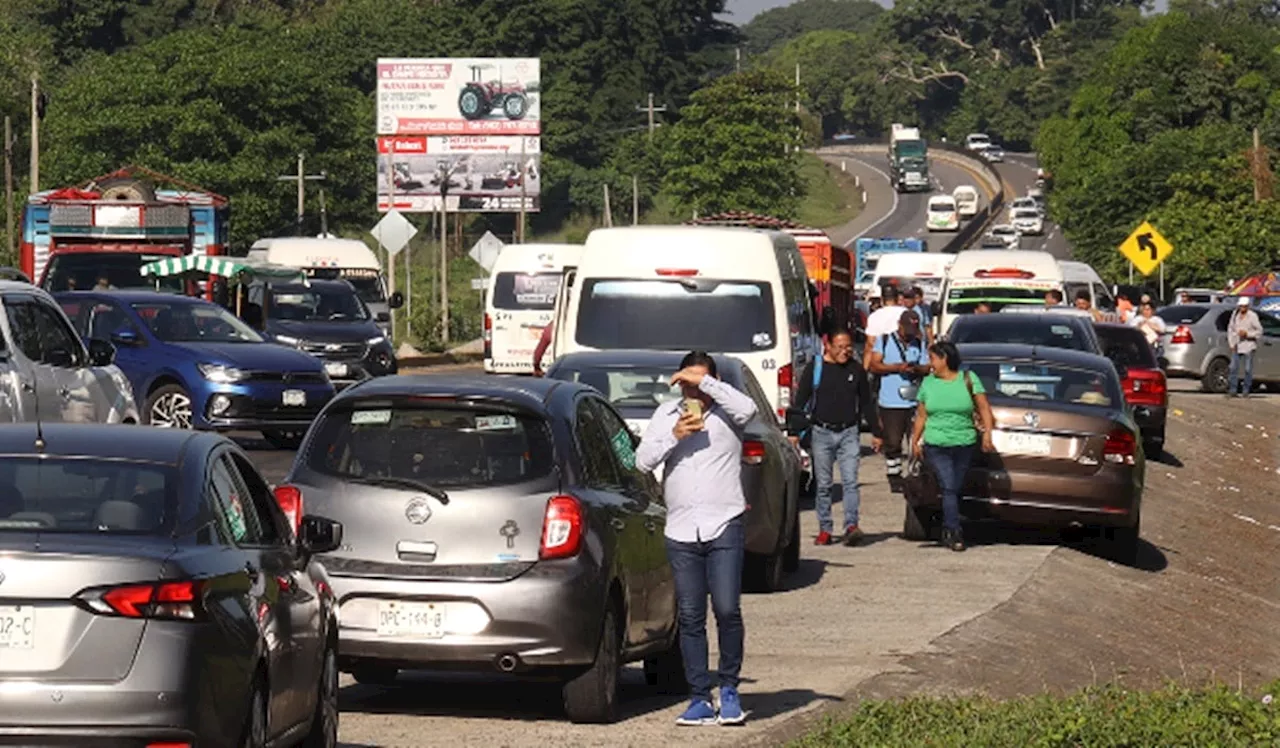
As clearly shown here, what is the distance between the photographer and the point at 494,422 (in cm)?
1177

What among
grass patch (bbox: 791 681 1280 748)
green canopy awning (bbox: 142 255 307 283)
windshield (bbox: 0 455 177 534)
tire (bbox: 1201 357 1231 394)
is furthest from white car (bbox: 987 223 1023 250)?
windshield (bbox: 0 455 177 534)

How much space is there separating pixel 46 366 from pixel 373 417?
6.60 meters

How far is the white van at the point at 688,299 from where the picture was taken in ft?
72.5

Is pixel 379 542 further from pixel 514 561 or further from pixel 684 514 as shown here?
pixel 684 514

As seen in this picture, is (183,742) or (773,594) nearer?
(183,742)

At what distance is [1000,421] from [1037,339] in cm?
670

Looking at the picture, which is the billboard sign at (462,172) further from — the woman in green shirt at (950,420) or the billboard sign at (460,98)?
the woman in green shirt at (950,420)

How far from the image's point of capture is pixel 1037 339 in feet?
86.4

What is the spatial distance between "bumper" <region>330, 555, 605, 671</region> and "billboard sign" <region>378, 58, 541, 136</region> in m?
72.0

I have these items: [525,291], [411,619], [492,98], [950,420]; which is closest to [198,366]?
[950,420]

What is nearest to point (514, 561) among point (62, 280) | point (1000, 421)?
point (1000, 421)

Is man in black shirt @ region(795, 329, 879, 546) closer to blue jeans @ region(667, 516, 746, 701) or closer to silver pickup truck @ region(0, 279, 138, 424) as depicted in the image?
silver pickup truck @ region(0, 279, 138, 424)

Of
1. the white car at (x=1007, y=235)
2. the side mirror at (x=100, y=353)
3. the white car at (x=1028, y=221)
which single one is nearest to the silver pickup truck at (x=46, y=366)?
the side mirror at (x=100, y=353)

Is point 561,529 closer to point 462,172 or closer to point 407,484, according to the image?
point 407,484
